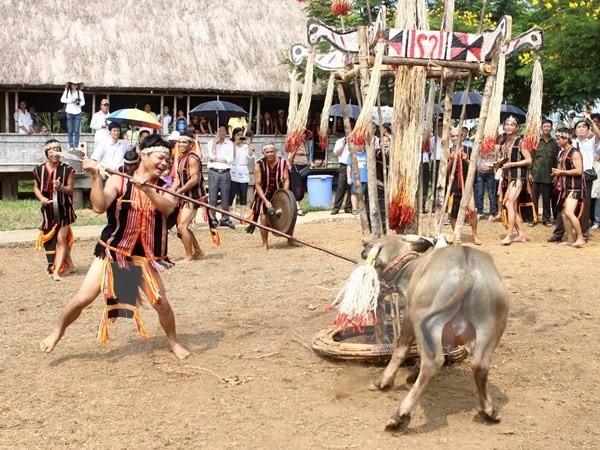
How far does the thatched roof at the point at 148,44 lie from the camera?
2077 cm

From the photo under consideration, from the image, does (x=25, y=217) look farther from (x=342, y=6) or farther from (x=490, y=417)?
(x=490, y=417)

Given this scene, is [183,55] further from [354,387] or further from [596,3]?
[354,387]

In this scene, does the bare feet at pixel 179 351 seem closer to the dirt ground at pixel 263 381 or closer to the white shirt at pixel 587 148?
the dirt ground at pixel 263 381

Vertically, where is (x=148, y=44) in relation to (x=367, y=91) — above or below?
above

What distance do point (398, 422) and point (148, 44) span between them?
19.4 meters

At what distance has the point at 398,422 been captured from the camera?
4.59 metres

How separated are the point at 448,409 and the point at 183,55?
18.9 metres

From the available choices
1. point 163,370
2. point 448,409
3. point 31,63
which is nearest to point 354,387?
→ point 448,409

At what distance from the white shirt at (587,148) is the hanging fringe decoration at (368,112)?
8107 millimetres

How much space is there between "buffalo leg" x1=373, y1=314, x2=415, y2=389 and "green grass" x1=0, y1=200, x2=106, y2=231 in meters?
10.5

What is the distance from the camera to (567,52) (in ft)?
49.9

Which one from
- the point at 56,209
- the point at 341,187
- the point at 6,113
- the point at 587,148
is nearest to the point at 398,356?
the point at 56,209

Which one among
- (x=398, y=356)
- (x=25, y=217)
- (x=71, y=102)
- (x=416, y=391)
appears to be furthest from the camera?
(x=71, y=102)

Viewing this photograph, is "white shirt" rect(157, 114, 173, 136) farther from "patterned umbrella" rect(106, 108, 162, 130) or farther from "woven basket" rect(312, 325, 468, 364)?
"woven basket" rect(312, 325, 468, 364)
